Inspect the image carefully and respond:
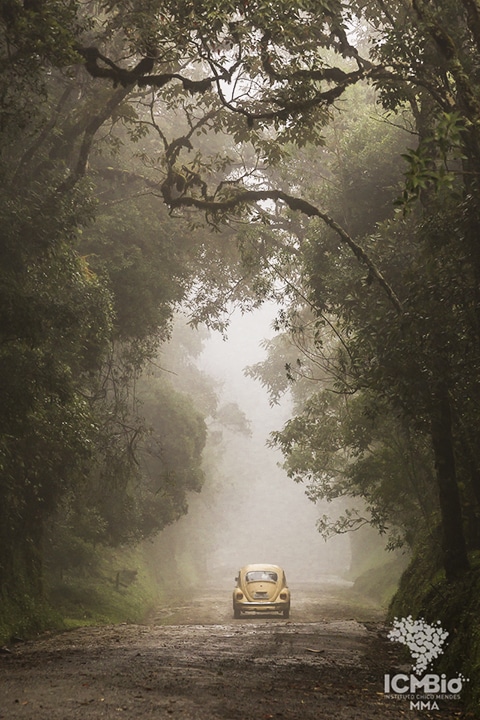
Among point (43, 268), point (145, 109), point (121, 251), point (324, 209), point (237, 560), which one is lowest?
point (237, 560)

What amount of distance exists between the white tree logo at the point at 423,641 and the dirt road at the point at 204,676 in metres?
0.34

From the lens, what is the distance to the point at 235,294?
88.1 feet

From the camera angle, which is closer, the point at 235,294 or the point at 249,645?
the point at 249,645

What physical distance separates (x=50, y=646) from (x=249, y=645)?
11.1ft

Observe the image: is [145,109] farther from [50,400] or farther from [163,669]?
[163,669]

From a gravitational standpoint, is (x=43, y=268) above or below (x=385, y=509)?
above

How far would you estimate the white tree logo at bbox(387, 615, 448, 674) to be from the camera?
9.21 metres

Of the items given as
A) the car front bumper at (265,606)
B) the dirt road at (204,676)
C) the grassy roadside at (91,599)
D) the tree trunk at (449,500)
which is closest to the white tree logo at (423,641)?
the dirt road at (204,676)

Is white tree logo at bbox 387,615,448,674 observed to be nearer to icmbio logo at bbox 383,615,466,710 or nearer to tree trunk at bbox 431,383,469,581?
icmbio logo at bbox 383,615,466,710

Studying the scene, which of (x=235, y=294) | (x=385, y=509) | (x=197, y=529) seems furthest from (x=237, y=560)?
(x=385, y=509)

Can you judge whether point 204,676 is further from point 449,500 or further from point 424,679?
point 449,500

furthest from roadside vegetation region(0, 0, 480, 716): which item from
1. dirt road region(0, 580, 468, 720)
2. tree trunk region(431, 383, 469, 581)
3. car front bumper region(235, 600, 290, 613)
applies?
car front bumper region(235, 600, 290, 613)

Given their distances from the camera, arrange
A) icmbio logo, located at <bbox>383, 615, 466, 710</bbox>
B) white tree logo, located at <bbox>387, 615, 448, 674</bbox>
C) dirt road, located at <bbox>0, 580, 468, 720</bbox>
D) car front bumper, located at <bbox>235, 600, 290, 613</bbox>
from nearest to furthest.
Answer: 1. dirt road, located at <bbox>0, 580, 468, 720</bbox>
2. icmbio logo, located at <bbox>383, 615, 466, 710</bbox>
3. white tree logo, located at <bbox>387, 615, 448, 674</bbox>
4. car front bumper, located at <bbox>235, 600, 290, 613</bbox>

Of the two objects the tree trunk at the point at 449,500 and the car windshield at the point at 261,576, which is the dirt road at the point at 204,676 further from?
the car windshield at the point at 261,576
